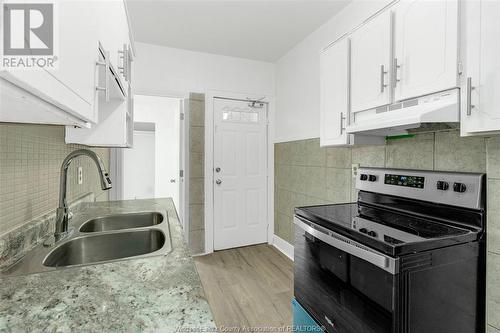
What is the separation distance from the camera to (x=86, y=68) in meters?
0.72

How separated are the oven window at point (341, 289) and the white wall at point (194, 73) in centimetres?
239

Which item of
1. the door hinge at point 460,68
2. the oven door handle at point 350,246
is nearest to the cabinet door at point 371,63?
the door hinge at point 460,68

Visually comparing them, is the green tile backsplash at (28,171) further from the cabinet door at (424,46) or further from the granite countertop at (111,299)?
the cabinet door at (424,46)

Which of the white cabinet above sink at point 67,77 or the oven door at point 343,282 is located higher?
the white cabinet above sink at point 67,77

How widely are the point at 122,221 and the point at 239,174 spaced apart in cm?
195

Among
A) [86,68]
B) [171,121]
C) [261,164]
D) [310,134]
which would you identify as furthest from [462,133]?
[171,121]

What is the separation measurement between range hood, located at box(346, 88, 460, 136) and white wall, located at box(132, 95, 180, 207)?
3107 mm

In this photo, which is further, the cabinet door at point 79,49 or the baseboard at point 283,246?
the baseboard at point 283,246

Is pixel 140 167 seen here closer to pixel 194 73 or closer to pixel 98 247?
pixel 194 73

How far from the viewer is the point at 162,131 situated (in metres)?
4.15

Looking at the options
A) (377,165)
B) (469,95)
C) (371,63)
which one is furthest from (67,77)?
(377,165)

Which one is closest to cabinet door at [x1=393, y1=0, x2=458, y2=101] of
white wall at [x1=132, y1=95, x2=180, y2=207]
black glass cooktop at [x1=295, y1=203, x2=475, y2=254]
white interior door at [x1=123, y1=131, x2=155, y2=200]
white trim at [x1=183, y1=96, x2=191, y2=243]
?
black glass cooktop at [x1=295, y1=203, x2=475, y2=254]

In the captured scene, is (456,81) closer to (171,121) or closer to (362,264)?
(362,264)

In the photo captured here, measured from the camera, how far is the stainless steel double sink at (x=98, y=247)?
0.91 meters
